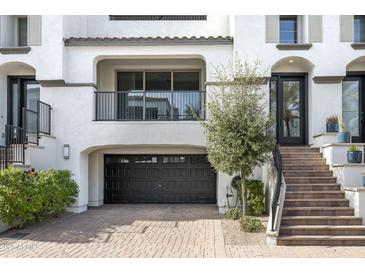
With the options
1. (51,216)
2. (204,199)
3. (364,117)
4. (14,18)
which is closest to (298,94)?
(364,117)

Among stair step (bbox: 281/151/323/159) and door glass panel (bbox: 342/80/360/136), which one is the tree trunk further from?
door glass panel (bbox: 342/80/360/136)

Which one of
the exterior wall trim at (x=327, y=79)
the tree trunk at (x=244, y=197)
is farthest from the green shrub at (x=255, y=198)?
the exterior wall trim at (x=327, y=79)

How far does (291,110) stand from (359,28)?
3.67 meters

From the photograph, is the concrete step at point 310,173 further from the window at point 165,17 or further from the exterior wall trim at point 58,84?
the window at point 165,17

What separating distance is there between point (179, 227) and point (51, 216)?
4.22 meters

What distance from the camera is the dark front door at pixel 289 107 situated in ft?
44.8

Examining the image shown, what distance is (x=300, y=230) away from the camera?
8773 mm

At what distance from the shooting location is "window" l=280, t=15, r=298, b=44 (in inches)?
537

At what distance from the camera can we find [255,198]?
11641 millimetres

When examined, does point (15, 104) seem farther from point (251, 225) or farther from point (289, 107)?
point (289, 107)

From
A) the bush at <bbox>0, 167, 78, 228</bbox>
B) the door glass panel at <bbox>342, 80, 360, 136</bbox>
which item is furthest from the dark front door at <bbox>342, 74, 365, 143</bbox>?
the bush at <bbox>0, 167, 78, 228</bbox>

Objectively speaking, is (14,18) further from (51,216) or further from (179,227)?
(179,227)

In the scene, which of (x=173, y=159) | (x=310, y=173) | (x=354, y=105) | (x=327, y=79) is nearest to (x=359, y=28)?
(x=327, y=79)

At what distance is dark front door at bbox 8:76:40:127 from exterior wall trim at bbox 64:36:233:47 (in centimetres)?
251
